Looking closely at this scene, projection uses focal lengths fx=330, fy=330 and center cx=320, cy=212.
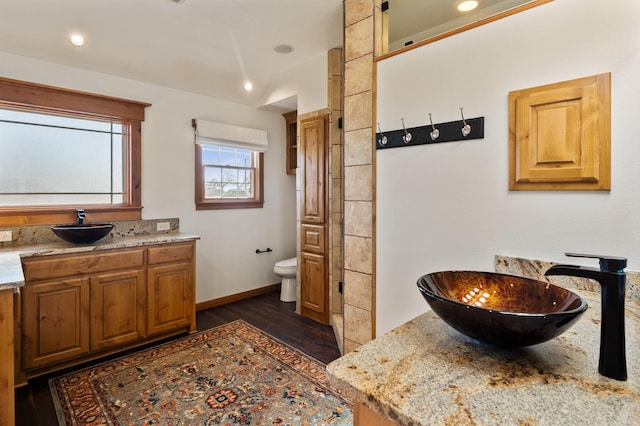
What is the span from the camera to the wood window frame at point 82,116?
2658 mm

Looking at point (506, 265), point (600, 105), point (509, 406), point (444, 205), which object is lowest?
point (509, 406)

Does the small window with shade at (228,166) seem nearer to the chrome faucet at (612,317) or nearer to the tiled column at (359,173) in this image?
the tiled column at (359,173)

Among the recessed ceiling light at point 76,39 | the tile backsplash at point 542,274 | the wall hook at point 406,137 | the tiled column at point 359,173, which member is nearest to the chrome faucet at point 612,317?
the tile backsplash at point 542,274

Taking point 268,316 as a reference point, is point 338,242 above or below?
above

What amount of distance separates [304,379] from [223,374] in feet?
1.95

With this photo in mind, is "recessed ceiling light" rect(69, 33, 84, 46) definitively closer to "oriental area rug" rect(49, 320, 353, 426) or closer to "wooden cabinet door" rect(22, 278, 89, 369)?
"wooden cabinet door" rect(22, 278, 89, 369)

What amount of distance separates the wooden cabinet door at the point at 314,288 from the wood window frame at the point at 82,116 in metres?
1.77

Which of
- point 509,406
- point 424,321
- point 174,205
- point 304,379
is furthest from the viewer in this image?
point 174,205

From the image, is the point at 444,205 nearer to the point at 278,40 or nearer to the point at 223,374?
the point at 223,374

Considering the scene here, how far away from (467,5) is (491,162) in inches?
52.7

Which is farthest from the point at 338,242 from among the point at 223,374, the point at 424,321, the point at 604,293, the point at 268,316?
the point at 604,293

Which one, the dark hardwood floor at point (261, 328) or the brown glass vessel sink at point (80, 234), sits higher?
the brown glass vessel sink at point (80, 234)

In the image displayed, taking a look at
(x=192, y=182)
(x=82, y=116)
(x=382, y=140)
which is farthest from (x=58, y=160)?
(x=382, y=140)

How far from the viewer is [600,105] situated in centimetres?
131
